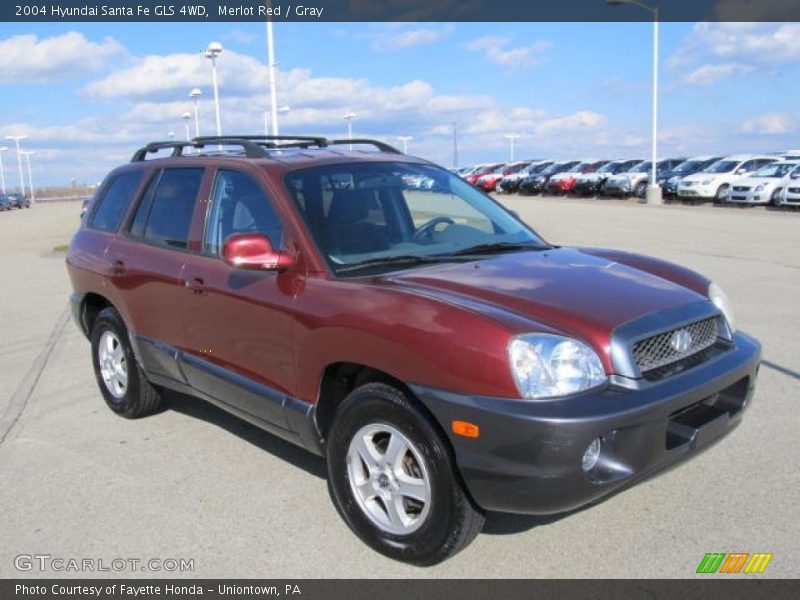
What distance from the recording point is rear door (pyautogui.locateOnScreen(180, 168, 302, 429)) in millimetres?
3871

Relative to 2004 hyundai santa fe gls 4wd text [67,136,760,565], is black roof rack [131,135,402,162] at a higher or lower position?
higher

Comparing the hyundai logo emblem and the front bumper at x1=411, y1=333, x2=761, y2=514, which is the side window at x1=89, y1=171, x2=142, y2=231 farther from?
the hyundai logo emblem

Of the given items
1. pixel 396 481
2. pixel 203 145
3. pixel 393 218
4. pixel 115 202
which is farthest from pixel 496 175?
pixel 396 481

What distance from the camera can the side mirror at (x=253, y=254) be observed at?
3701 millimetres

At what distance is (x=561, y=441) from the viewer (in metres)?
2.85

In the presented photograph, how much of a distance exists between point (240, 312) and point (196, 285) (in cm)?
48

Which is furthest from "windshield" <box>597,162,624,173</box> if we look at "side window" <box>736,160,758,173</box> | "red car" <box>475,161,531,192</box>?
"side window" <box>736,160,758,173</box>

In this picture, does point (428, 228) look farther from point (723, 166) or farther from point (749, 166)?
point (723, 166)

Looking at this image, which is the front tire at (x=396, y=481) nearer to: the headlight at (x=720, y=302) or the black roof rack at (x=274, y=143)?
the headlight at (x=720, y=302)

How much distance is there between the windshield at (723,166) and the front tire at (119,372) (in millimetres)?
29656

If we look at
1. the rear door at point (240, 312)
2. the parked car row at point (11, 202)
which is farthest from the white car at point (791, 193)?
the parked car row at point (11, 202)

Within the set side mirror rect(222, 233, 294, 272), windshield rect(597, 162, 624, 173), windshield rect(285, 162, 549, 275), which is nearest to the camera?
side mirror rect(222, 233, 294, 272)

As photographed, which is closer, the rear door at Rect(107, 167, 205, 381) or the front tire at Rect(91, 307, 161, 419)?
the rear door at Rect(107, 167, 205, 381)

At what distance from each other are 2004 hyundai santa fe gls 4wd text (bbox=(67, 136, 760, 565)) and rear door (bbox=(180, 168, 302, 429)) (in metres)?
0.01
